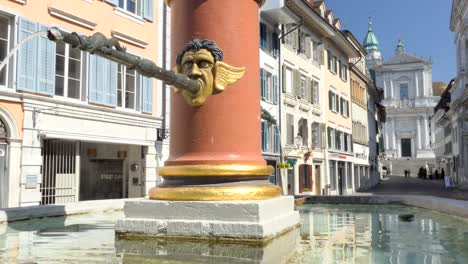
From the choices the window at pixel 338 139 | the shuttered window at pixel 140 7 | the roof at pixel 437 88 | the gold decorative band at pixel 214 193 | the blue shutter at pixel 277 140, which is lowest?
the gold decorative band at pixel 214 193

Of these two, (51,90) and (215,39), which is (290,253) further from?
(51,90)

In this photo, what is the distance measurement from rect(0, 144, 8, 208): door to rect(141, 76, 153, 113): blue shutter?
5.54 metres

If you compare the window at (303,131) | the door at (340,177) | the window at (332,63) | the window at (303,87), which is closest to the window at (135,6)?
the window at (303,131)

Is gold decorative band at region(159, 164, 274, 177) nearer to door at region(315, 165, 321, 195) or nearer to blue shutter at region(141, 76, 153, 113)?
blue shutter at region(141, 76, 153, 113)

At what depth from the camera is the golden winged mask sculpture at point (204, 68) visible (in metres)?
4.60

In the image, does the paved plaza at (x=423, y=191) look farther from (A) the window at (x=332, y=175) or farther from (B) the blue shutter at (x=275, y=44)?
(B) the blue shutter at (x=275, y=44)

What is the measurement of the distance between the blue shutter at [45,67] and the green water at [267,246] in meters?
8.70

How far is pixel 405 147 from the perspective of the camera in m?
94.5

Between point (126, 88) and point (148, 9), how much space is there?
3248 millimetres

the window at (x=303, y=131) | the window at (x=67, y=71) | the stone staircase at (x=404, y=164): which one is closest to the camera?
the window at (x=67, y=71)

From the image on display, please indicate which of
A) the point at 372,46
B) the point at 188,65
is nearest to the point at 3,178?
the point at 188,65

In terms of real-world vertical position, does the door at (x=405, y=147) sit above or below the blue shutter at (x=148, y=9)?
below

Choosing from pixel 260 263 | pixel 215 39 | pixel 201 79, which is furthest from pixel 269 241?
pixel 215 39

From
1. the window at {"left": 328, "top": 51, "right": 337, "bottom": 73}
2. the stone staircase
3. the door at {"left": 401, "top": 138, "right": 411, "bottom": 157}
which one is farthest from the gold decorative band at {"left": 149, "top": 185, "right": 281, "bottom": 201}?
the door at {"left": 401, "top": 138, "right": 411, "bottom": 157}
